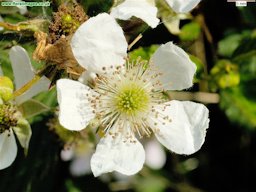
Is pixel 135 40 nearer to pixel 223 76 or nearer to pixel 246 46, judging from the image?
pixel 223 76

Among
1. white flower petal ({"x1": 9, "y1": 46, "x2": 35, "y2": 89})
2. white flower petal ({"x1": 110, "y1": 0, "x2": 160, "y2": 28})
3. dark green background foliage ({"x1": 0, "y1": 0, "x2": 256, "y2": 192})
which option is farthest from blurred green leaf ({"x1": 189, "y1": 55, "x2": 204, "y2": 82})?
white flower petal ({"x1": 9, "y1": 46, "x2": 35, "y2": 89})

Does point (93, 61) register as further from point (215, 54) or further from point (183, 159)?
point (183, 159)

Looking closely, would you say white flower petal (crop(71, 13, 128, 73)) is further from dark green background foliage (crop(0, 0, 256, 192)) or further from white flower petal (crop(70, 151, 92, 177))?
white flower petal (crop(70, 151, 92, 177))

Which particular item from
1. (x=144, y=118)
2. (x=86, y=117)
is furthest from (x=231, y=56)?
(x=86, y=117)

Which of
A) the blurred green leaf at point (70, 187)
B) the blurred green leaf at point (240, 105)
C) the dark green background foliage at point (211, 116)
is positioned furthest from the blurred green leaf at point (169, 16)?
the blurred green leaf at point (70, 187)

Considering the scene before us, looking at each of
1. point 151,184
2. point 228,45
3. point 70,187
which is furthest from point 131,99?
point 151,184

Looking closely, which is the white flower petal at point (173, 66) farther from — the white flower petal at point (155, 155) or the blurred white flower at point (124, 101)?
the white flower petal at point (155, 155)
